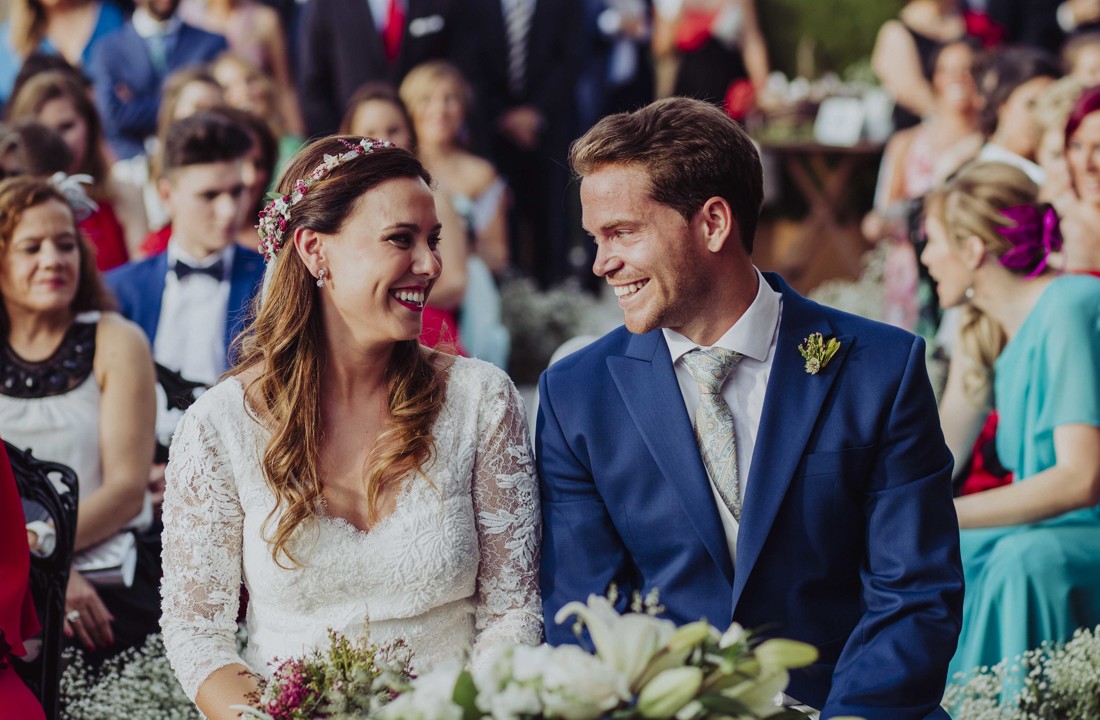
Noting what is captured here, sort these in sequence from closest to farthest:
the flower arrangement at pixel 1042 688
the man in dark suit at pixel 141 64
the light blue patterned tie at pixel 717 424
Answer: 1. the light blue patterned tie at pixel 717 424
2. the flower arrangement at pixel 1042 688
3. the man in dark suit at pixel 141 64

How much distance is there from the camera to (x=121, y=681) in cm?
383

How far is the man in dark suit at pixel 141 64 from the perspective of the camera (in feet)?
27.5

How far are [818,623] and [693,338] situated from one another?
2.24ft

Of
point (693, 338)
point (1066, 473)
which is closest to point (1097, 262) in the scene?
point (1066, 473)

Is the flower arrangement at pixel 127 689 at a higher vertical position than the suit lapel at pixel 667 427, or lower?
lower

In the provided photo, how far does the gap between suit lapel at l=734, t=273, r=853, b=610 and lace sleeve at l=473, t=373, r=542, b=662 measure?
1.64 ft

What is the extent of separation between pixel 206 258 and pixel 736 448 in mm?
3058

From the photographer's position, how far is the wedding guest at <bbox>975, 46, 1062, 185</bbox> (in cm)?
632

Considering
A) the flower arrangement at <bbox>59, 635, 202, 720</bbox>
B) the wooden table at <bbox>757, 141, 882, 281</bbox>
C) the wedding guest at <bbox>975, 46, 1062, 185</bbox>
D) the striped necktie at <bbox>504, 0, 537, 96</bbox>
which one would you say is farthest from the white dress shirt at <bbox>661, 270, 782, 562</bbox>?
the wooden table at <bbox>757, 141, 882, 281</bbox>

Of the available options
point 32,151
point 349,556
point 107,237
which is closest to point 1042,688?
point 349,556

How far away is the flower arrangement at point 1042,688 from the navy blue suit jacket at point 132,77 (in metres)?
6.24

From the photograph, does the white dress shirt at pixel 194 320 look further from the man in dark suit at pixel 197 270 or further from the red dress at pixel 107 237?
the red dress at pixel 107 237

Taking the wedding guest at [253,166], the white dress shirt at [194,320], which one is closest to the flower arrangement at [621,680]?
the white dress shirt at [194,320]

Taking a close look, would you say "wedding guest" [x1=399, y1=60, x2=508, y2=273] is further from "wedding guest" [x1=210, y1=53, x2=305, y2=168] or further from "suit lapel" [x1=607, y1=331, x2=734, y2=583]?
"suit lapel" [x1=607, y1=331, x2=734, y2=583]
